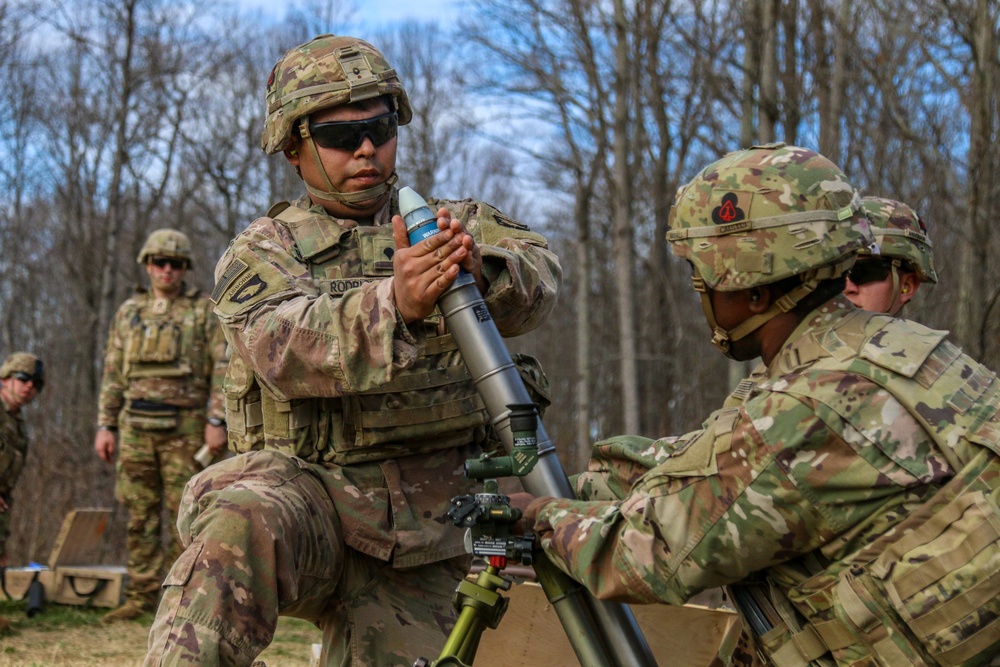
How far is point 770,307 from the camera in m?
3.16

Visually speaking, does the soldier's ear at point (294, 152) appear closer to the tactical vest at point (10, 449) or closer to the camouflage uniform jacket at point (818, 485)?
the camouflage uniform jacket at point (818, 485)

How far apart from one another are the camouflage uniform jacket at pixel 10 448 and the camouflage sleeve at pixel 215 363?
66.5 inches

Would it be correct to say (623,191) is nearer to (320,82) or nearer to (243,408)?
(320,82)

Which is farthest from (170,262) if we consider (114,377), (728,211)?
(728,211)

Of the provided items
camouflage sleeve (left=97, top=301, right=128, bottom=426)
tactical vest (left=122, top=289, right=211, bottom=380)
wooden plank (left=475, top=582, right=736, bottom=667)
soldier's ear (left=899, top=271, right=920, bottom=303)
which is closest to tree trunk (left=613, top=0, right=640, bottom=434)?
tactical vest (left=122, top=289, right=211, bottom=380)

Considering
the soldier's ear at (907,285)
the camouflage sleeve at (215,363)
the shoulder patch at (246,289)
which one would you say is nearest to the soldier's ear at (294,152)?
the shoulder patch at (246,289)

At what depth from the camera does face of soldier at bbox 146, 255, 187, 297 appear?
9.66 meters

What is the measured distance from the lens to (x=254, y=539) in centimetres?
341

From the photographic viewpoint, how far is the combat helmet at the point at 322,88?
3975 mm

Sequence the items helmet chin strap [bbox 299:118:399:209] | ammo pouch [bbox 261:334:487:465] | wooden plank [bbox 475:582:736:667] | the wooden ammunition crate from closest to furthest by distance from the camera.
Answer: ammo pouch [bbox 261:334:487:465] < helmet chin strap [bbox 299:118:399:209] < wooden plank [bbox 475:582:736:667] < the wooden ammunition crate

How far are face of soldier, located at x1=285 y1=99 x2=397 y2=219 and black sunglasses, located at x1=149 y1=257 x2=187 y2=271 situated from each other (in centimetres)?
590

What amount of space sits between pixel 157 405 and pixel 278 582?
6.43 metres

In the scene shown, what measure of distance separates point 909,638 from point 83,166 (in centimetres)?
2167

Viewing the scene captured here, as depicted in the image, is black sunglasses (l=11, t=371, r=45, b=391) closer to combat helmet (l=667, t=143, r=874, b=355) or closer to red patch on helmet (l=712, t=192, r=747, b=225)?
combat helmet (l=667, t=143, r=874, b=355)
